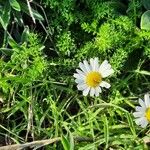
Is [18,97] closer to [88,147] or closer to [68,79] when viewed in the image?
[68,79]

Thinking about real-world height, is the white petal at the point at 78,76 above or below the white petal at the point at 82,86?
above

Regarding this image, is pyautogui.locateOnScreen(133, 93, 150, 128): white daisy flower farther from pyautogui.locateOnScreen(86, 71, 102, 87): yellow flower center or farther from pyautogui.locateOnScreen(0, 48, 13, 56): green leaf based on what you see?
pyautogui.locateOnScreen(0, 48, 13, 56): green leaf

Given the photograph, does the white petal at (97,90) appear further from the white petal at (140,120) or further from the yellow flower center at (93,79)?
the white petal at (140,120)

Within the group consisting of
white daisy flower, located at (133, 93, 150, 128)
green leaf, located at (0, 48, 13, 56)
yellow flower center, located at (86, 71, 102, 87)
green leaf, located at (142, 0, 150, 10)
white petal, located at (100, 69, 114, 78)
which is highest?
green leaf, located at (142, 0, 150, 10)

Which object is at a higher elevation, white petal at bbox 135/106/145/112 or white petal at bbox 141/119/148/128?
white petal at bbox 135/106/145/112

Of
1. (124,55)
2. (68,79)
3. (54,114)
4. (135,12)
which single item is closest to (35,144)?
(54,114)

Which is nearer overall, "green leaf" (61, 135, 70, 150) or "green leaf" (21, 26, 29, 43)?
"green leaf" (61, 135, 70, 150)

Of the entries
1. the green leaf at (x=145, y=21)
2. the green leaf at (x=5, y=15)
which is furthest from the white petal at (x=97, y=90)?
the green leaf at (x=5, y=15)

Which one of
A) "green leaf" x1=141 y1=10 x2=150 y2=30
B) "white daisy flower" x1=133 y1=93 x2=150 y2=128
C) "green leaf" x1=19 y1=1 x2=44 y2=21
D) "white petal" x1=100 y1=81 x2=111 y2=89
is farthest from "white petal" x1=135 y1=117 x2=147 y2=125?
"green leaf" x1=19 y1=1 x2=44 y2=21
